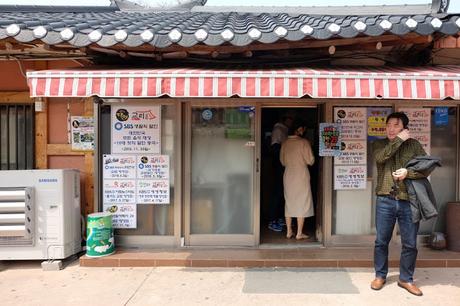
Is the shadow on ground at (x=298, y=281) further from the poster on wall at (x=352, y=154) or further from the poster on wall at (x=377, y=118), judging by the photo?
the poster on wall at (x=377, y=118)

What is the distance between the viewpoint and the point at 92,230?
5508 millimetres

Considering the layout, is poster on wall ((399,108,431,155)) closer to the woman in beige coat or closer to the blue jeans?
the woman in beige coat

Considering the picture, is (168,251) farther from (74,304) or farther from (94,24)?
(94,24)

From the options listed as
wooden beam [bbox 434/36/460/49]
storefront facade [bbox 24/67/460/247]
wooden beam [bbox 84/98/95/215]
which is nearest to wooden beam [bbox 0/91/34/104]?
wooden beam [bbox 84/98/95/215]

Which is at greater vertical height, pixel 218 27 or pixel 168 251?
pixel 218 27

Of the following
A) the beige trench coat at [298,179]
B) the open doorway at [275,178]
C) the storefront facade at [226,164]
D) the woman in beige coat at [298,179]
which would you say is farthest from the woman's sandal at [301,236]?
the storefront facade at [226,164]

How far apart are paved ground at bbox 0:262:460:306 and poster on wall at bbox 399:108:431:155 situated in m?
1.85

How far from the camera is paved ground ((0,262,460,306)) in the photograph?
438 centimetres

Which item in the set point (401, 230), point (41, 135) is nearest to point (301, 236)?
point (401, 230)

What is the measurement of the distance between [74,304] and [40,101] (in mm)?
3196

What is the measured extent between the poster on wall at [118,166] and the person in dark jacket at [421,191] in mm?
3654

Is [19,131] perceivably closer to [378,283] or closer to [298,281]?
[298,281]

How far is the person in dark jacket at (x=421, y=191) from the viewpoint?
429 cm

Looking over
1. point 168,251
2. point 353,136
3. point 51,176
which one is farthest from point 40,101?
point 353,136
